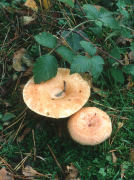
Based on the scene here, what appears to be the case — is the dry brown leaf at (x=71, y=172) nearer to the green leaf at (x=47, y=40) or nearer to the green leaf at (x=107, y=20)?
the green leaf at (x=47, y=40)

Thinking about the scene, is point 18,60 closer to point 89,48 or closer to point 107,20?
point 89,48

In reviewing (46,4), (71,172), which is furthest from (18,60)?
(71,172)

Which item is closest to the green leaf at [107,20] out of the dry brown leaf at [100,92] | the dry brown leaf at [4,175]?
the dry brown leaf at [100,92]

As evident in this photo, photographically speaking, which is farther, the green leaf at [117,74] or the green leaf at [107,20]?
Result: the green leaf at [117,74]

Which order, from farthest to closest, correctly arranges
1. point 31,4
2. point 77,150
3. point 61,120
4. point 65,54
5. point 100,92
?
point 31,4 < point 100,92 < point 61,120 < point 77,150 < point 65,54

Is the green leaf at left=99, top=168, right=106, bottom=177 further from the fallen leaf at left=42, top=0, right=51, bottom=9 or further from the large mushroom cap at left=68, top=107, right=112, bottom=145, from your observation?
the fallen leaf at left=42, top=0, right=51, bottom=9

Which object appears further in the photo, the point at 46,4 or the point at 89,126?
the point at 46,4

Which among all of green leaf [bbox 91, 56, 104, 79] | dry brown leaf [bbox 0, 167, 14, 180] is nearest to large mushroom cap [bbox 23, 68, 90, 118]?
green leaf [bbox 91, 56, 104, 79]
